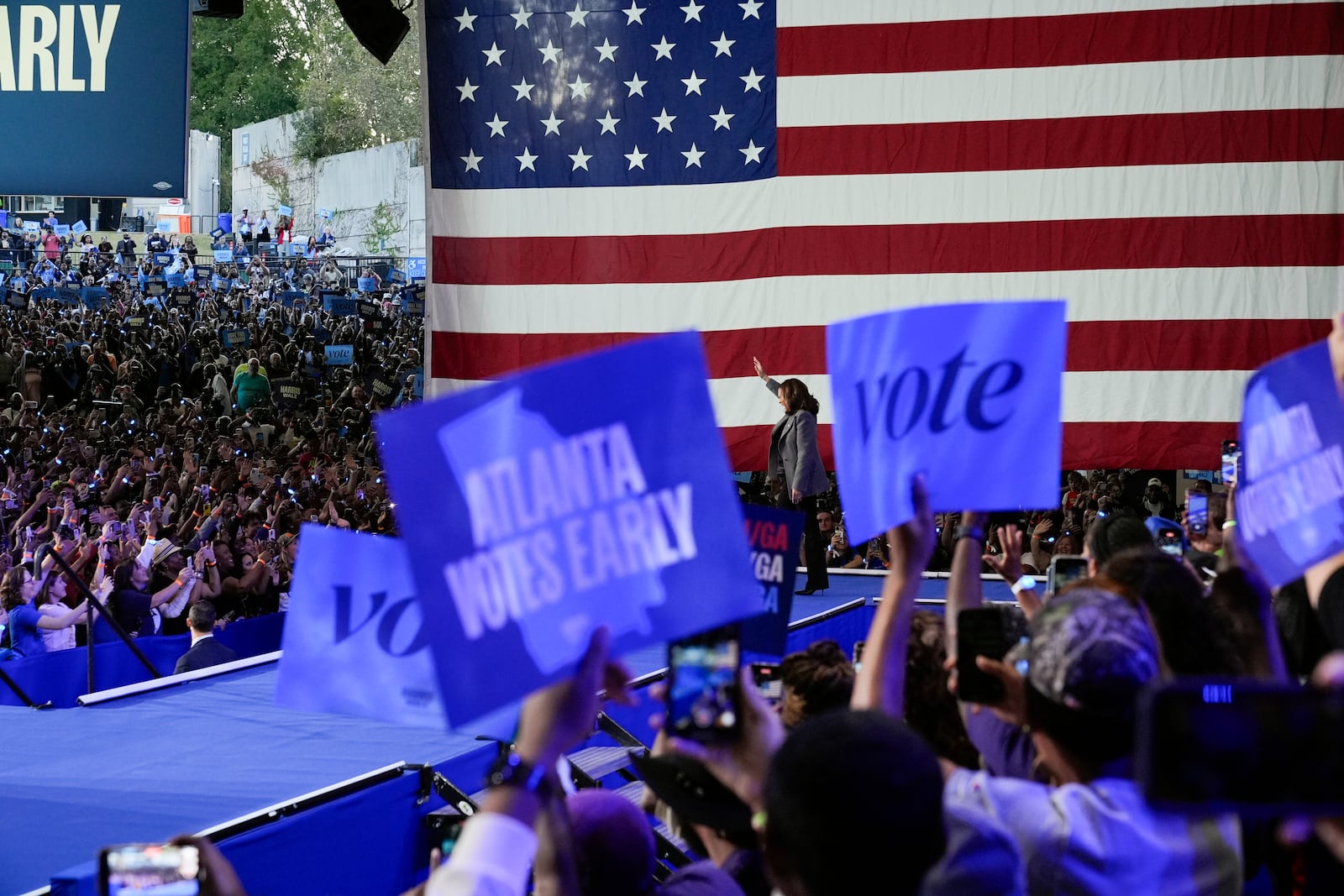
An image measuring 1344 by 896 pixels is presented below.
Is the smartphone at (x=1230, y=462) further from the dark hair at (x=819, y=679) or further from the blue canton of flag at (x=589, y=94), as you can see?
the blue canton of flag at (x=589, y=94)

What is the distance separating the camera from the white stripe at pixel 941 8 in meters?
7.75

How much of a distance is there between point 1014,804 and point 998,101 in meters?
6.69

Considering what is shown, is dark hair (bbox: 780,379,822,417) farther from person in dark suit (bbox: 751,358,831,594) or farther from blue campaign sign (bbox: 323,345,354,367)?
blue campaign sign (bbox: 323,345,354,367)

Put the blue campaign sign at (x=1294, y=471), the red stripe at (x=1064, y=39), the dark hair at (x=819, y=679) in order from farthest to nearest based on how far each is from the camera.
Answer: the red stripe at (x=1064, y=39)
the dark hair at (x=819, y=679)
the blue campaign sign at (x=1294, y=471)

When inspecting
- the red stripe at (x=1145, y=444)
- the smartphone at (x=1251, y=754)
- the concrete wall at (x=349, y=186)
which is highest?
the concrete wall at (x=349, y=186)

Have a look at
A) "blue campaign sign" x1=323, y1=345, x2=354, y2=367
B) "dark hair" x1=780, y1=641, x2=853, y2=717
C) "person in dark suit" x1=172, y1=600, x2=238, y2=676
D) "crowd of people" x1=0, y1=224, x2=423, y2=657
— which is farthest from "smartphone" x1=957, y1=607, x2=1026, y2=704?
"blue campaign sign" x1=323, y1=345, x2=354, y2=367

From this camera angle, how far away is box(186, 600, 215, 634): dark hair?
7.07m

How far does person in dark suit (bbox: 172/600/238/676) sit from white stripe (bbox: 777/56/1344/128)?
3.94 metres

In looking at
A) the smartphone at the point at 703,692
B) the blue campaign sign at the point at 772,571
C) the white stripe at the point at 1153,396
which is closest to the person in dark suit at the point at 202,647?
the white stripe at the point at 1153,396

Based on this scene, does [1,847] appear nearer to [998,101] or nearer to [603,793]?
[603,793]

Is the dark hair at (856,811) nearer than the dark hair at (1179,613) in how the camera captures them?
Yes

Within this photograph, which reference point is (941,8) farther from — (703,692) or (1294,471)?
(703,692)

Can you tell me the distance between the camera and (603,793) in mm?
2326

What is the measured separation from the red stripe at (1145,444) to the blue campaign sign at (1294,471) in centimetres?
527
